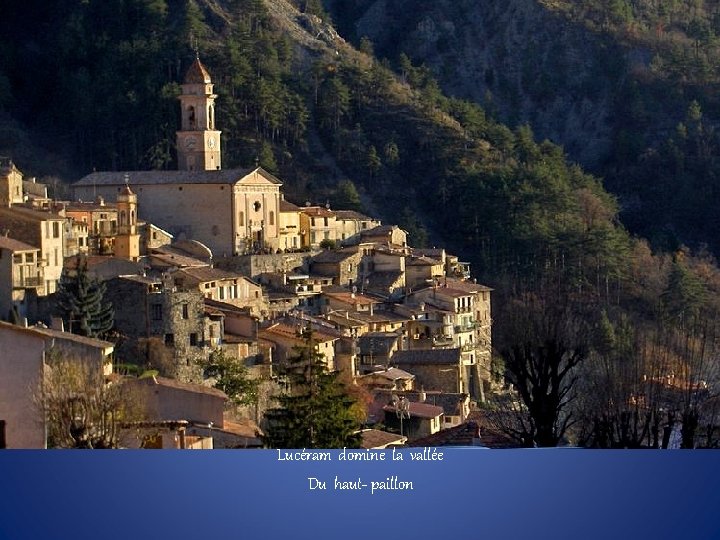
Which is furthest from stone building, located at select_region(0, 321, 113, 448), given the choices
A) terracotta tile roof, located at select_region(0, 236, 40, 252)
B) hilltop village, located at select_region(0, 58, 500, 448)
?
terracotta tile roof, located at select_region(0, 236, 40, 252)

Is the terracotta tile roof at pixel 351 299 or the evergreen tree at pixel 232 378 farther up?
the terracotta tile roof at pixel 351 299

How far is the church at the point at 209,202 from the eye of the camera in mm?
65188

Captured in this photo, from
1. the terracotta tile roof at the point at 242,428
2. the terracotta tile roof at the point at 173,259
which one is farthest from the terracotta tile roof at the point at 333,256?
the terracotta tile roof at the point at 242,428

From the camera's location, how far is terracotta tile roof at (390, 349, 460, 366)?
56375 millimetres

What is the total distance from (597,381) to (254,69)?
55.4m

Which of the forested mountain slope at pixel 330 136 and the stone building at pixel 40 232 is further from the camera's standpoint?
the forested mountain slope at pixel 330 136

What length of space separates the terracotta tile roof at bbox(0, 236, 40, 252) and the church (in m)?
13.0

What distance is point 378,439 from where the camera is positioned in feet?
126

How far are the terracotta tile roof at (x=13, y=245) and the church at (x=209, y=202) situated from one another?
42.8 ft

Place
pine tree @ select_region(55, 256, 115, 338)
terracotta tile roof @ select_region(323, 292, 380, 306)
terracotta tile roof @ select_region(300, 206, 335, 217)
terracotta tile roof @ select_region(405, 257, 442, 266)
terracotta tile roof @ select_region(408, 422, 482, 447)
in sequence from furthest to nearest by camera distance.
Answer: terracotta tile roof @ select_region(300, 206, 335, 217) → terracotta tile roof @ select_region(405, 257, 442, 266) → terracotta tile roof @ select_region(323, 292, 380, 306) → pine tree @ select_region(55, 256, 115, 338) → terracotta tile roof @ select_region(408, 422, 482, 447)

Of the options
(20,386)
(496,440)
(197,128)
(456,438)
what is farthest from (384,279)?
(20,386)

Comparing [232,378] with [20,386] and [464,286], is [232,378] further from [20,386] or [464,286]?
[464,286]

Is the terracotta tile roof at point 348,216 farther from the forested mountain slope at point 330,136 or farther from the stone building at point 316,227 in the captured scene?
the forested mountain slope at point 330,136

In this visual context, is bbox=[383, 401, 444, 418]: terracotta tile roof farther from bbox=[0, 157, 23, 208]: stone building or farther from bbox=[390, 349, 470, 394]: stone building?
bbox=[0, 157, 23, 208]: stone building
